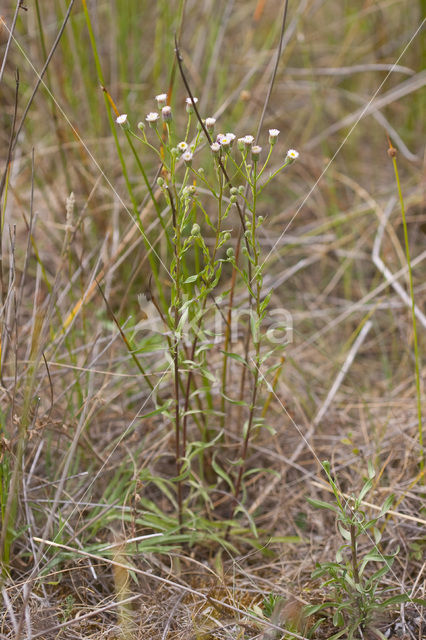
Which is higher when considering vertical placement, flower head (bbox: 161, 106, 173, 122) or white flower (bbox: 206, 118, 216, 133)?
flower head (bbox: 161, 106, 173, 122)

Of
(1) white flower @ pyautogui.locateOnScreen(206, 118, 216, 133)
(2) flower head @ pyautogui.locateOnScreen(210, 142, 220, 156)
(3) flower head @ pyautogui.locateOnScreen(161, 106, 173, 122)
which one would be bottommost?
(2) flower head @ pyautogui.locateOnScreen(210, 142, 220, 156)

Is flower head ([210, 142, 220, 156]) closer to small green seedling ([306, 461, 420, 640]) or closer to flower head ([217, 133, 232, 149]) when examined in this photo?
flower head ([217, 133, 232, 149])

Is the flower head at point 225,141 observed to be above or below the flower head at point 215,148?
above

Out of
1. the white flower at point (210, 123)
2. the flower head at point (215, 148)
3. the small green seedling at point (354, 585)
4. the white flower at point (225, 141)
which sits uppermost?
the white flower at point (210, 123)

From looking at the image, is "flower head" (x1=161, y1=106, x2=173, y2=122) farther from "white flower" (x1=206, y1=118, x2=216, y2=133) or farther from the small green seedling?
the small green seedling

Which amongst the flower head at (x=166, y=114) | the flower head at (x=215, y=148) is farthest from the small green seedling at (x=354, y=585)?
the flower head at (x=166, y=114)

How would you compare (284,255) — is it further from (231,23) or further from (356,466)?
(231,23)

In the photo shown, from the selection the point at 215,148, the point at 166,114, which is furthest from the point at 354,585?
the point at 166,114

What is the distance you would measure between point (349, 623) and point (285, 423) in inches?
29.5

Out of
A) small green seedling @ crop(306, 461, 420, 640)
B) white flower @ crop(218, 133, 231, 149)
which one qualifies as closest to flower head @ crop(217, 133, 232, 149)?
white flower @ crop(218, 133, 231, 149)

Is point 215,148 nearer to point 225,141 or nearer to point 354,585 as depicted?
point 225,141

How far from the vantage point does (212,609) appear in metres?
1.40

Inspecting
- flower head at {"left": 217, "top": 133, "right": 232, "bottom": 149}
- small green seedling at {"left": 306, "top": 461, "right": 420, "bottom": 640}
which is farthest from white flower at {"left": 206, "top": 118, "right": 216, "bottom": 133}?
small green seedling at {"left": 306, "top": 461, "right": 420, "bottom": 640}

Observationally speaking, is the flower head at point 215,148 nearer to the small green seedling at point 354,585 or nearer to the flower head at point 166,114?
the flower head at point 166,114
